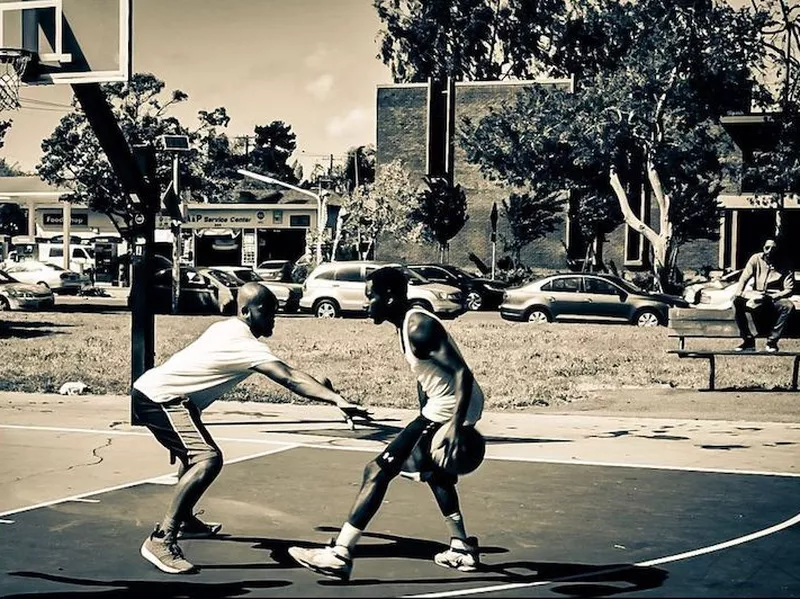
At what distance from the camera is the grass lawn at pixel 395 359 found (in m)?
18.2

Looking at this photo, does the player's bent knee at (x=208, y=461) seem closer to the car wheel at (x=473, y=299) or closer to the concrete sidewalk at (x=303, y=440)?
the concrete sidewalk at (x=303, y=440)

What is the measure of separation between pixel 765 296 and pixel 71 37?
10105mm

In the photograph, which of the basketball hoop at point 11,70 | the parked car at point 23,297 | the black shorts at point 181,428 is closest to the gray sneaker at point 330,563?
the black shorts at point 181,428

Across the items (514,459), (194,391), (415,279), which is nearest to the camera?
(194,391)

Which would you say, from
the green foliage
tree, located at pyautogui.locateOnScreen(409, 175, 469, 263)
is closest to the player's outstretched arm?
tree, located at pyautogui.locateOnScreen(409, 175, 469, 263)

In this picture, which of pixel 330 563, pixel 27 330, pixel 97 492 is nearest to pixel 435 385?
pixel 330 563

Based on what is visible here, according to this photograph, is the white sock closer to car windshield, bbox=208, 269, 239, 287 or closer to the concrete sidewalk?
the concrete sidewalk

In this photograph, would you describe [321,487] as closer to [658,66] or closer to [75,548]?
[75,548]

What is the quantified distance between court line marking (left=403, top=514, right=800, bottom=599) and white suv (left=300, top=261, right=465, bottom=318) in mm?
24288

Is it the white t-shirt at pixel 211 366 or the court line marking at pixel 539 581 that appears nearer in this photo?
the court line marking at pixel 539 581

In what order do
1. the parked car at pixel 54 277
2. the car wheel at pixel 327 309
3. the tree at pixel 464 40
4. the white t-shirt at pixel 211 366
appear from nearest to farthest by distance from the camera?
1. the white t-shirt at pixel 211 366
2. the car wheel at pixel 327 309
3. the parked car at pixel 54 277
4. the tree at pixel 464 40

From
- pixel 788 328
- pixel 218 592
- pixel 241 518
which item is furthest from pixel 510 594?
pixel 788 328

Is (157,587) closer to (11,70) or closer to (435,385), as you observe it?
(435,385)

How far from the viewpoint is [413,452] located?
6758 mm
